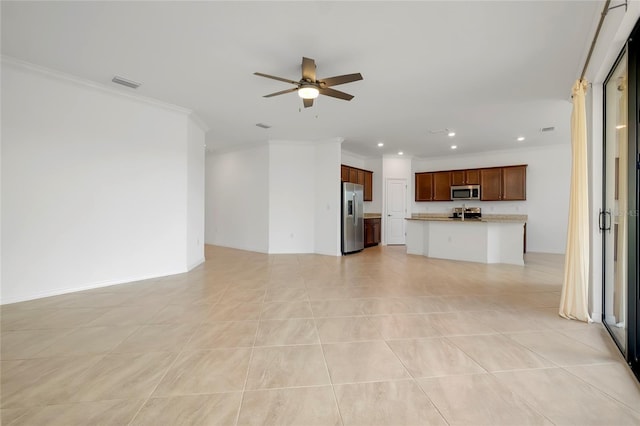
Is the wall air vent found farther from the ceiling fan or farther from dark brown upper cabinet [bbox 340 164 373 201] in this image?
dark brown upper cabinet [bbox 340 164 373 201]

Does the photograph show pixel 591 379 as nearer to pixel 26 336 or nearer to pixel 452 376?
pixel 452 376

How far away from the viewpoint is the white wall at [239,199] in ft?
23.5

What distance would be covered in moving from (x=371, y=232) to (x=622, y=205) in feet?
20.0

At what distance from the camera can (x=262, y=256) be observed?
6.67m

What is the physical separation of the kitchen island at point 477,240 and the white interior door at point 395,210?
6.38 feet

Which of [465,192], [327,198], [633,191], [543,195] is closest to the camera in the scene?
[633,191]

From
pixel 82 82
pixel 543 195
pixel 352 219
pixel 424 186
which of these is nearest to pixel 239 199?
pixel 352 219

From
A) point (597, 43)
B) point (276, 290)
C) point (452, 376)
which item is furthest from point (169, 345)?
point (597, 43)

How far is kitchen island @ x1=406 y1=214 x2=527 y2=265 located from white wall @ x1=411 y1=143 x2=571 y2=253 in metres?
1.97

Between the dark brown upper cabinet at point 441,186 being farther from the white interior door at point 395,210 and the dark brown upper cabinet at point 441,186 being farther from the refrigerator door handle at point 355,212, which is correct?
the refrigerator door handle at point 355,212

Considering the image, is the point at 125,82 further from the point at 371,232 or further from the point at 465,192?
the point at 465,192

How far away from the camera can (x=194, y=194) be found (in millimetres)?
5367

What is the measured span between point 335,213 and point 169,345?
488cm

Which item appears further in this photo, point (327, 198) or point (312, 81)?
point (327, 198)
